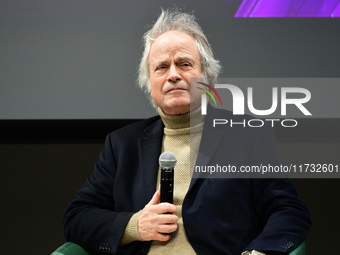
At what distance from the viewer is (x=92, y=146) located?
3182 millimetres

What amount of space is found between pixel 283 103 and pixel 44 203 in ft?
5.78

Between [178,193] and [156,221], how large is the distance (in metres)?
0.21

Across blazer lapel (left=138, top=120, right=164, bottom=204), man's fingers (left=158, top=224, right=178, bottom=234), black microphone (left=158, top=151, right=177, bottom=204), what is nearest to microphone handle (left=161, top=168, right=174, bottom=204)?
black microphone (left=158, top=151, right=177, bottom=204)

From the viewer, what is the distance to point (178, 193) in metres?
1.94

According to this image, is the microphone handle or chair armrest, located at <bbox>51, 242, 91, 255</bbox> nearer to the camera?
Result: the microphone handle

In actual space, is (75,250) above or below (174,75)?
below

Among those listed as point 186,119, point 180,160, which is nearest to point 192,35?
point 186,119

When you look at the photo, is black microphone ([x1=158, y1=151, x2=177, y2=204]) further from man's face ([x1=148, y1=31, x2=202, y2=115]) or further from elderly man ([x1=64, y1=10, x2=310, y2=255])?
man's face ([x1=148, y1=31, x2=202, y2=115])

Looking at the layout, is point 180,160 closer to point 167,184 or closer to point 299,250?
point 167,184

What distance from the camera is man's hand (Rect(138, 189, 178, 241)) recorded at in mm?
1754

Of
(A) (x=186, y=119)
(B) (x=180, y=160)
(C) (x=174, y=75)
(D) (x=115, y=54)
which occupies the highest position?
(D) (x=115, y=54)

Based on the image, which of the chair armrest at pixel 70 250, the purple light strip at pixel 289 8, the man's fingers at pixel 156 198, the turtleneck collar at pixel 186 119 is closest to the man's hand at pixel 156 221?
the man's fingers at pixel 156 198

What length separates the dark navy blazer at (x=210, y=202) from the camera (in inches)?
71.5

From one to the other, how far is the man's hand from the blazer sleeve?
10cm
